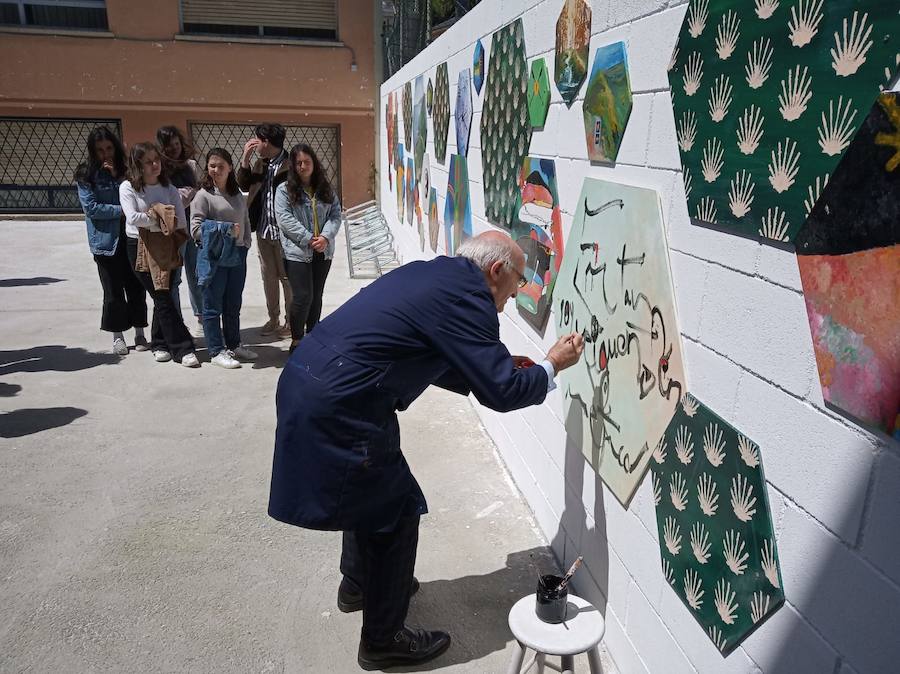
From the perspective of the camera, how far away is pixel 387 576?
2.32 meters

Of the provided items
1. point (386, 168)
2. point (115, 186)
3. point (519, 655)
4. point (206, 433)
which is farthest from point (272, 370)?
point (386, 168)

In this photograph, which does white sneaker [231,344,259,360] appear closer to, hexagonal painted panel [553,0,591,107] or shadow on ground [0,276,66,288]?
hexagonal painted panel [553,0,591,107]

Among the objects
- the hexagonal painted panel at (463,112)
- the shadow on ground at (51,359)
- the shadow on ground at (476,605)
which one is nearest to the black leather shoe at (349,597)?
the shadow on ground at (476,605)

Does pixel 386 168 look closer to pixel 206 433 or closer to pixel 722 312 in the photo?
pixel 206 433

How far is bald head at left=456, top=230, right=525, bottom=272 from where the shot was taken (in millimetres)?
2156

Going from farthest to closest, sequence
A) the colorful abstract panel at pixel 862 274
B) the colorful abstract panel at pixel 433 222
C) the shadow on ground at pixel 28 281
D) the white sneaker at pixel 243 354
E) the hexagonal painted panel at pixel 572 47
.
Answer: the shadow on ground at pixel 28 281
the colorful abstract panel at pixel 433 222
the white sneaker at pixel 243 354
the hexagonal painted panel at pixel 572 47
the colorful abstract panel at pixel 862 274

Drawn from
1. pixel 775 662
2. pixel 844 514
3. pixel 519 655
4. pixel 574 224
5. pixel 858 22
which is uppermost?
pixel 858 22

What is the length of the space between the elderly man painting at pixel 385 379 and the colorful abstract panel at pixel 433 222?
3.57 meters

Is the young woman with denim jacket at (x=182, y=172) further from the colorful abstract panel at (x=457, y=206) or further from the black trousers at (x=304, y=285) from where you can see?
the colorful abstract panel at (x=457, y=206)

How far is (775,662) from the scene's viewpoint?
153cm

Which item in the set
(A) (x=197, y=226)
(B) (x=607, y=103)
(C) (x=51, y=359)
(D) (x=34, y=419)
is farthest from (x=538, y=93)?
(C) (x=51, y=359)

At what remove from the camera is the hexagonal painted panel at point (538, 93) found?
2.81m

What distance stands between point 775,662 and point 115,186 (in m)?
5.18

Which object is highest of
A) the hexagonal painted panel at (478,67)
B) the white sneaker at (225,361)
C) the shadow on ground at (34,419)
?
Answer: the hexagonal painted panel at (478,67)
